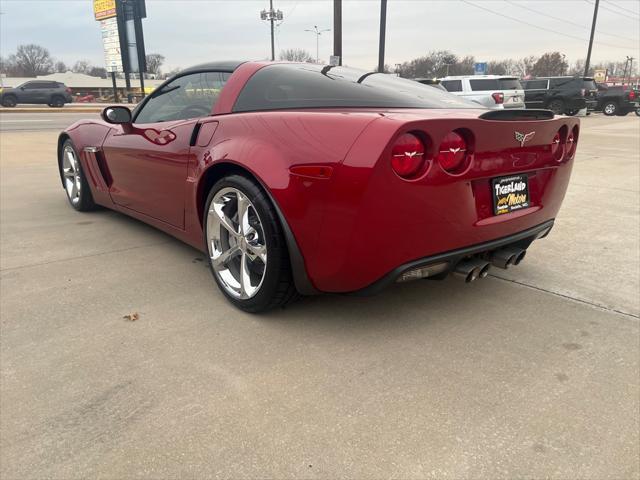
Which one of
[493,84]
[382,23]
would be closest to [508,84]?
[493,84]

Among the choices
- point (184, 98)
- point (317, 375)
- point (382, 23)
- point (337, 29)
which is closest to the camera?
point (317, 375)

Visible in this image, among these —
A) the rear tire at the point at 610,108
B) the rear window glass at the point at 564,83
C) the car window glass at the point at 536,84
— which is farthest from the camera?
the rear tire at the point at 610,108

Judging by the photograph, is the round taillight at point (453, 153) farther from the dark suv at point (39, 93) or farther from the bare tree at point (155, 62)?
the bare tree at point (155, 62)

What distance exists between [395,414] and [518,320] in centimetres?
114

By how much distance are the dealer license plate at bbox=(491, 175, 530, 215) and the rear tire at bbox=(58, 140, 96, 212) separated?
3.75 meters

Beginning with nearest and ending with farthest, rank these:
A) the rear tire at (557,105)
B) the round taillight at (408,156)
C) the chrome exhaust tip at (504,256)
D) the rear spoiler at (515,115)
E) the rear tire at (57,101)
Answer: the round taillight at (408,156) → the rear spoiler at (515,115) → the chrome exhaust tip at (504,256) → the rear tire at (557,105) → the rear tire at (57,101)

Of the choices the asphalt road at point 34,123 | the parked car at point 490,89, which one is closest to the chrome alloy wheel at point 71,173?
the asphalt road at point 34,123

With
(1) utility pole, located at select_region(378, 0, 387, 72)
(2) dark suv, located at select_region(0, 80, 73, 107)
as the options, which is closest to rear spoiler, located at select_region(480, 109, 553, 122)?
(1) utility pole, located at select_region(378, 0, 387, 72)

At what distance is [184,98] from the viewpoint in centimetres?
346

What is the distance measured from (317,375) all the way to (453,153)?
1.12m

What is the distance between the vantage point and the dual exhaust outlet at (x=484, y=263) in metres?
2.51

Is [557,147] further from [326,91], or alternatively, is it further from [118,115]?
[118,115]

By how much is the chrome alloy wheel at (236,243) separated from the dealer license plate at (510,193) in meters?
1.14

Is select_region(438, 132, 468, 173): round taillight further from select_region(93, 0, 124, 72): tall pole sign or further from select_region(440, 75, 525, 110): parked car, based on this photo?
select_region(93, 0, 124, 72): tall pole sign
